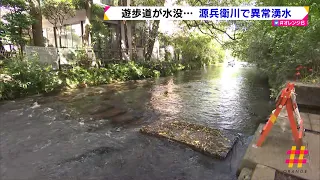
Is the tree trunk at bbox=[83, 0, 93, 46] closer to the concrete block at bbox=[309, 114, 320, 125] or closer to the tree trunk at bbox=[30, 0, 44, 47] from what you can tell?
the tree trunk at bbox=[30, 0, 44, 47]

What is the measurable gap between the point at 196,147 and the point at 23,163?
3.59m

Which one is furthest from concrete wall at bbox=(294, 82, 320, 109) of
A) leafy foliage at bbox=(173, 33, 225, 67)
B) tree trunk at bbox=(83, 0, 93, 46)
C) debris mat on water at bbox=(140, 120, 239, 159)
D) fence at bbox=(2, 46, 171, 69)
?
leafy foliage at bbox=(173, 33, 225, 67)

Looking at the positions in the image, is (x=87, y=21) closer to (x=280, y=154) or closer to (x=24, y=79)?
(x=24, y=79)

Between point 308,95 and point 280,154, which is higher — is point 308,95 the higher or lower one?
the higher one

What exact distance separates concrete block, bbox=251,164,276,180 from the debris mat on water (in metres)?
1.31

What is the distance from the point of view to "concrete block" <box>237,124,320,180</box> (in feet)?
10.1

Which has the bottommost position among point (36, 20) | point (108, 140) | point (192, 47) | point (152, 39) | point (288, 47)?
point (108, 140)

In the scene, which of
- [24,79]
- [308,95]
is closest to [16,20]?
[24,79]

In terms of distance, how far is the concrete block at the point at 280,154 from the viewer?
308 centimetres

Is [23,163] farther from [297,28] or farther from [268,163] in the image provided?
[297,28]

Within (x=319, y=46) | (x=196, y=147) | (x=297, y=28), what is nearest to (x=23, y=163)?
(x=196, y=147)

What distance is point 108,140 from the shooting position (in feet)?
17.4

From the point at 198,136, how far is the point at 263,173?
2.32 metres

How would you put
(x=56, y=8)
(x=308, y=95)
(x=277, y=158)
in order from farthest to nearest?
(x=56, y=8)
(x=308, y=95)
(x=277, y=158)
